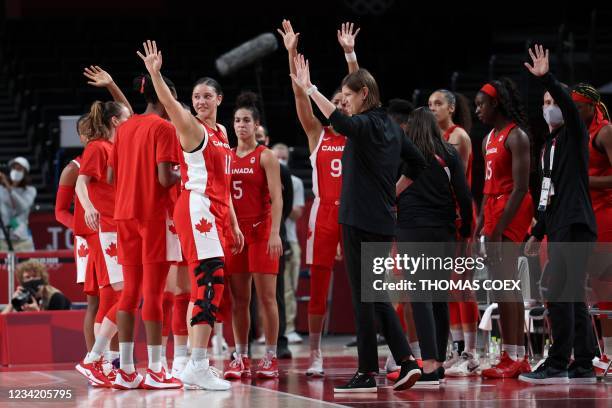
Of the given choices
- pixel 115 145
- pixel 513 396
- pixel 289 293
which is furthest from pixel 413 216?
pixel 289 293

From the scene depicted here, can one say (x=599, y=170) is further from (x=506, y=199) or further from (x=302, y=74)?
(x=302, y=74)

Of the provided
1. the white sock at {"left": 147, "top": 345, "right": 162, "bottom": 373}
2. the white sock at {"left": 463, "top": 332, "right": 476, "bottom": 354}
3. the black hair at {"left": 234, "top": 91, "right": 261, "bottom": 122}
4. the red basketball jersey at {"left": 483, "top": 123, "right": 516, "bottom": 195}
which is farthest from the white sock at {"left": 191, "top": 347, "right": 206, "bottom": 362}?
the red basketball jersey at {"left": 483, "top": 123, "right": 516, "bottom": 195}

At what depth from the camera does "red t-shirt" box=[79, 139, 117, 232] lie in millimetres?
7500

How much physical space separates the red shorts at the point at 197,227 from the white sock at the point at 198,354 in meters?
0.52

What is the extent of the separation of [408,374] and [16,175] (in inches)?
284

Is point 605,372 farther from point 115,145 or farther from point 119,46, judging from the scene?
point 119,46

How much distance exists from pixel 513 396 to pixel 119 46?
44.9 ft

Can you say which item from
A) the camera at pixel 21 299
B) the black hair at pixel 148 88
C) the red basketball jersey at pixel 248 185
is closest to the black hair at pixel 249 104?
the red basketball jersey at pixel 248 185

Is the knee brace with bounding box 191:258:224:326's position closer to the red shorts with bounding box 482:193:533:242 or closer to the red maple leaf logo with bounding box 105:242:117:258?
the red maple leaf logo with bounding box 105:242:117:258

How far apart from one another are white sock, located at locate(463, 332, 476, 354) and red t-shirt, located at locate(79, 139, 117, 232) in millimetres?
2536

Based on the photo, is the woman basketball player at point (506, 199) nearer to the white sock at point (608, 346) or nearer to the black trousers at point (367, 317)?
the white sock at point (608, 346)

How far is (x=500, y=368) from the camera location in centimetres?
751

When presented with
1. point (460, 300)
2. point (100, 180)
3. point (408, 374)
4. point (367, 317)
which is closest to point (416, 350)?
point (460, 300)

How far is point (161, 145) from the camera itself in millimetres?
6848
